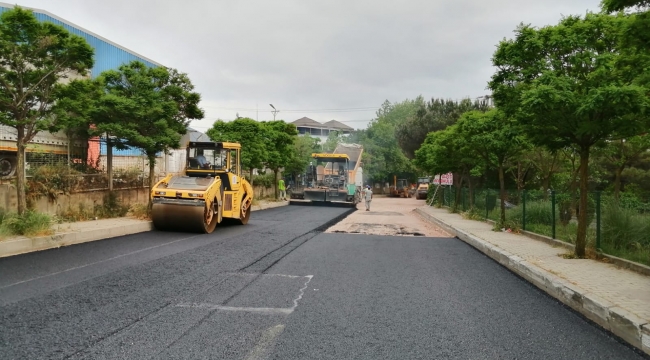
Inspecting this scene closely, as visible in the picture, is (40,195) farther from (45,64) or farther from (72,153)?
(45,64)

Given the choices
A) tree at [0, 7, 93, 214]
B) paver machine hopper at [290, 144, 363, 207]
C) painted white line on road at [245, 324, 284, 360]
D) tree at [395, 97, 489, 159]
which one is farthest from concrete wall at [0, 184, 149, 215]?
tree at [395, 97, 489, 159]

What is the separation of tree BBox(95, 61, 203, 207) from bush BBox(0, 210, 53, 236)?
187 inches

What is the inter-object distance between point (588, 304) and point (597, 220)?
15.5ft

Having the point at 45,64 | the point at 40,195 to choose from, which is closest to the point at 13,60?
the point at 45,64

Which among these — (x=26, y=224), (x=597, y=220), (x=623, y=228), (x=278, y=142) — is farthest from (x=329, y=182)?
(x=623, y=228)

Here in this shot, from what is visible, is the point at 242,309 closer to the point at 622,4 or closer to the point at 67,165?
the point at 622,4

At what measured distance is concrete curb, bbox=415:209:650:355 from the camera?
16.8 feet

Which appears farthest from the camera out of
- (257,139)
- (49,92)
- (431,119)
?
(431,119)

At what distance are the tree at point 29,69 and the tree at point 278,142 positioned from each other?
→ 19402 millimetres

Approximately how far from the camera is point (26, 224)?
1127 cm

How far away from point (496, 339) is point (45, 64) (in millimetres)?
11735

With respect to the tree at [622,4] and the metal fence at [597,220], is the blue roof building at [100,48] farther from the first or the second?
the tree at [622,4]

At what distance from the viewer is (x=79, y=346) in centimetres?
461

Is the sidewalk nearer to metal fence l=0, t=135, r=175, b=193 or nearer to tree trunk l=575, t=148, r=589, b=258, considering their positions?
metal fence l=0, t=135, r=175, b=193
